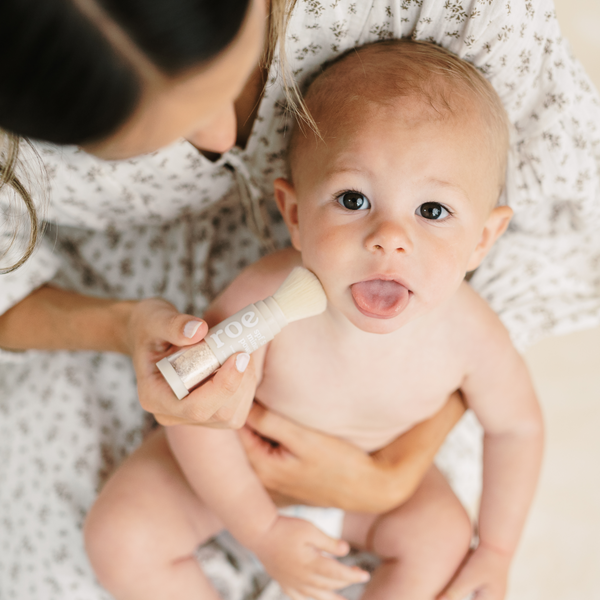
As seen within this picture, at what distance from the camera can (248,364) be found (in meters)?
0.74

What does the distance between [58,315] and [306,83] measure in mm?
578

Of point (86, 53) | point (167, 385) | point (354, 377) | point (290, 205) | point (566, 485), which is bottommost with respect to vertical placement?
point (566, 485)

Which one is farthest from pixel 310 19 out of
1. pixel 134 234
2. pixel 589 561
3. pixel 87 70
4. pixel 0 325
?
pixel 589 561

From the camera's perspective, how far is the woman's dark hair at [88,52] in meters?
0.45

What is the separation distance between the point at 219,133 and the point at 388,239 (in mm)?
282

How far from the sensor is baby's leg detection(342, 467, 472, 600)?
37.0 inches

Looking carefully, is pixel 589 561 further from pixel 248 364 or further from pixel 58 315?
pixel 58 315

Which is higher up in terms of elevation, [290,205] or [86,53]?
[86,53]

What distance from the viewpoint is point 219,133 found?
0.77 m

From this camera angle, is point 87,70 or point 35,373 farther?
point 35,373

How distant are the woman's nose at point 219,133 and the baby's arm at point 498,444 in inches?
18.4

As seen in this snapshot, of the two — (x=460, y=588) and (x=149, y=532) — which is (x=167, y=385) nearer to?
(x=149, y=532)

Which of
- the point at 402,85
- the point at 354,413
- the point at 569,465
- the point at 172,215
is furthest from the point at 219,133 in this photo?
the point at 569,465

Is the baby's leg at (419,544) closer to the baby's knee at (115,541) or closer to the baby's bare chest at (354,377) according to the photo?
the baby's bare chest at (354,377)
